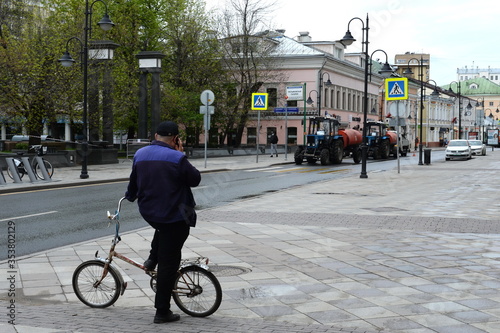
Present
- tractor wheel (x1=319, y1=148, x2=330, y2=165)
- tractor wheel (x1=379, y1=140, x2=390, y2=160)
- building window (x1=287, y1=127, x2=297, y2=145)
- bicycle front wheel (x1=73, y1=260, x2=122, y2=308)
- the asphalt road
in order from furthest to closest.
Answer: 1. building window (x1=287, y1=127, x2=297, y2=145)
2. tractor wheel (x1=379, y1=140, x2=390, y2=160)
3. tractor wheel (x1=319, y1=148, x2=330, y2=165)
4. the asphalt road
5. bicycle front wheel (x1=73, y1=260, x2=122, y2=308)

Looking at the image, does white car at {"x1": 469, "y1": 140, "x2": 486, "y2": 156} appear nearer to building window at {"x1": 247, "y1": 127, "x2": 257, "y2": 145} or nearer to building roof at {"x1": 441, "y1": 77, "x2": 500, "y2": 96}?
building window at {"x1": 247, "y1": 127, "x2": 257, "y2": 145}

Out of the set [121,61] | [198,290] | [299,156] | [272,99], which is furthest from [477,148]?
[198,290]

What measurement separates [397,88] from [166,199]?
20597 millimetres

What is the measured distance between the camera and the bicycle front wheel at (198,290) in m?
5.96

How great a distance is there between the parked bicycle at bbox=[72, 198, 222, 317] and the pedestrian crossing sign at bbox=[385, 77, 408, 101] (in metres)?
20.0

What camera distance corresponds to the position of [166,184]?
225 inches

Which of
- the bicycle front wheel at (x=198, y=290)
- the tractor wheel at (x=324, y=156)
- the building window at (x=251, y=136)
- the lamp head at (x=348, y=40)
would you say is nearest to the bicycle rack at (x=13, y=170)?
the lamp head at (x=348, y=40)

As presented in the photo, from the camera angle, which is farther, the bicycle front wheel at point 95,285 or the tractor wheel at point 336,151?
the tractor wheel at point 336,151

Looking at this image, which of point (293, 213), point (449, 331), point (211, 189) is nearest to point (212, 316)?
point (449, 331)

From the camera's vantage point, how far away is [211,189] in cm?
2027

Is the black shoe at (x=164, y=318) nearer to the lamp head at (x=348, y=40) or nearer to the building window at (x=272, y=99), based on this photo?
the lamp head at (x=348, y=40)

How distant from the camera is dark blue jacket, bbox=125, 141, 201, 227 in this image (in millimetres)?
5688

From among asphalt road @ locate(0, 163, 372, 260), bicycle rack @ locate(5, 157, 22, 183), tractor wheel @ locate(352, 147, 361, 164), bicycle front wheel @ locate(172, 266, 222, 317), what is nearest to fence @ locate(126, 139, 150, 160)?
asphalt road @ locate(0, 163, 372, 260)

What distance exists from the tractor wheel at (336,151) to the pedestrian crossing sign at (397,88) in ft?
37.1
